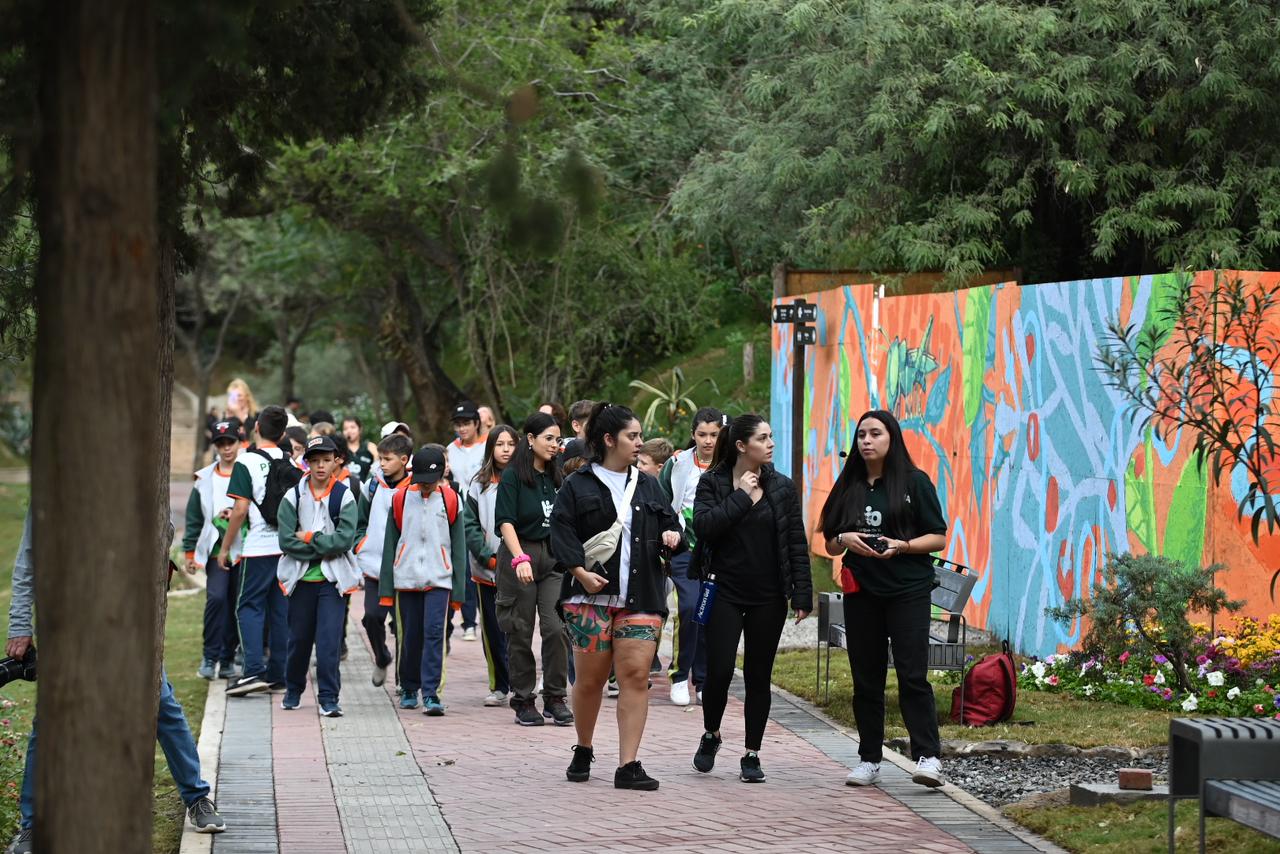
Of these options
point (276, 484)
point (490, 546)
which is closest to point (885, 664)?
point (490, 546)

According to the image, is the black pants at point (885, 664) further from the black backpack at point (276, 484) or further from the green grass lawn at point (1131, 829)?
the black backpack at point (276, 484)

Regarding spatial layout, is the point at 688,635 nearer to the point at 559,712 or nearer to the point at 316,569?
the point at 559,712

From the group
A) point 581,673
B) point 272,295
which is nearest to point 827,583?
point 581,673

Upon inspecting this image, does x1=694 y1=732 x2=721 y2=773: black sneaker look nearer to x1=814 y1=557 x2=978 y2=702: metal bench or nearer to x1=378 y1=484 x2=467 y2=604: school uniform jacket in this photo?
x1=814 y1=557 x2=978 y2=702: metal bench

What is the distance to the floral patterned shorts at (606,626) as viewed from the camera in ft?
27.9

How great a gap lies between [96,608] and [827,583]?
1372 cm

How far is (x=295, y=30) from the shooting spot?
7246 mm

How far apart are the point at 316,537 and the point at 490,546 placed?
4.25ft

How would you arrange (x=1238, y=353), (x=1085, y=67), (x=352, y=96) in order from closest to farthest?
(x=352, y=96) < (x=1238, y=353) < (x=1085, y=67)

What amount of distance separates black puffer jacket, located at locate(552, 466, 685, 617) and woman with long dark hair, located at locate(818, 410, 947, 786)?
2.74 feet

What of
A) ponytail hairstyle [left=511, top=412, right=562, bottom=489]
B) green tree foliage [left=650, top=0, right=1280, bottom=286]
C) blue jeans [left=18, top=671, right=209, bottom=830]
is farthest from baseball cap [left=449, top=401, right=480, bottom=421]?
blue jeans [left=18, top=671, right=209, bottom=830]

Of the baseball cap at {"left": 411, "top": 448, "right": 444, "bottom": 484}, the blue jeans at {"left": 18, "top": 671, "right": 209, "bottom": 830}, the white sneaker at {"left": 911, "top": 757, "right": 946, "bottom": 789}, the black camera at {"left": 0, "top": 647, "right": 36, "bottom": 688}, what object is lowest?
the white sneaker at {"left": 911, "top": 757, "right": 946, "bottom": 789}

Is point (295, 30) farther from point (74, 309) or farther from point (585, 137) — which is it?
point (585, 137)

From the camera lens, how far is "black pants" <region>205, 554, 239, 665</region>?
12.8 m
